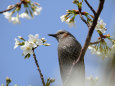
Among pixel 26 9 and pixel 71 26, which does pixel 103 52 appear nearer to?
pixel 71 26

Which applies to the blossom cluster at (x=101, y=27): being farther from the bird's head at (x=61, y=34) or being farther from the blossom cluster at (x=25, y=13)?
the bird's head at (x=61, y=34)

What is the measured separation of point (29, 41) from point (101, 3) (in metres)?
1.20

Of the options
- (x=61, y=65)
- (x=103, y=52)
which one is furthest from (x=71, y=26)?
(x=61, y=65)

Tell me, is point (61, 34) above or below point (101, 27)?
above

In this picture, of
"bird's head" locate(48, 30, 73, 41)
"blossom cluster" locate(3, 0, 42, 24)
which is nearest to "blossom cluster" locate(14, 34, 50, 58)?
"blossom cluster" locate(3, 0, 42, 24)

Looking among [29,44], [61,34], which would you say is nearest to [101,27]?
[29,44]

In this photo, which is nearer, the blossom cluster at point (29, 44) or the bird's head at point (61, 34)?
the blossom cluster at point (29, 44)

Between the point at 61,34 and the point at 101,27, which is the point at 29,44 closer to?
the point at 101,27

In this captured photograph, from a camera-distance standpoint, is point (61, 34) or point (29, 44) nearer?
point (29, 44)

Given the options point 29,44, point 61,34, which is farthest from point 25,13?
point 61,34

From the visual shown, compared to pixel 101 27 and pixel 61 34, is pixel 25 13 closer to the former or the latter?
pixel 101 27

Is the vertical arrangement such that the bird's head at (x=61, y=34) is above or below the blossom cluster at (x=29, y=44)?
above

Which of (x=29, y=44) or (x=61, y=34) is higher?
(x=61, y=34)

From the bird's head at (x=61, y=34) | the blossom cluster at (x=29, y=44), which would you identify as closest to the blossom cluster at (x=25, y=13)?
the blossom cluster at (x=29, y=44)
